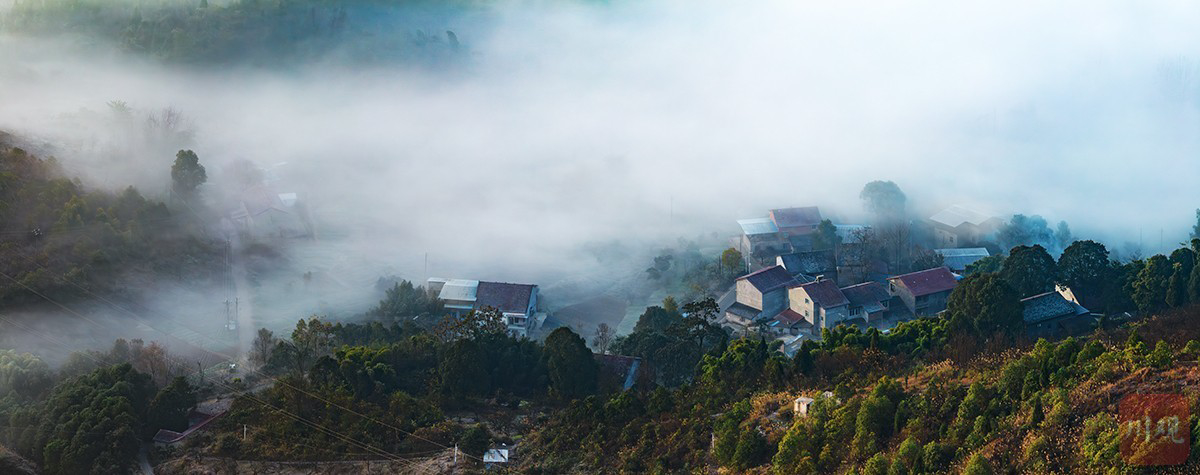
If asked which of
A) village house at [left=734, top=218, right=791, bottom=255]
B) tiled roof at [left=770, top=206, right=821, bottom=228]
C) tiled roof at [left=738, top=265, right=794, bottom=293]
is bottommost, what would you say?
tiled roof at [left=738, top=265, right=794, bottom=293]

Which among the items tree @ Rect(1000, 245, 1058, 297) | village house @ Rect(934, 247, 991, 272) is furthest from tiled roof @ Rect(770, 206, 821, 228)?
tree @ Rect(1000, 245, 1058, 297)

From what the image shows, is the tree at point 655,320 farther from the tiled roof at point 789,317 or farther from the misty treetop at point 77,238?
the misty treetop at point 77,238

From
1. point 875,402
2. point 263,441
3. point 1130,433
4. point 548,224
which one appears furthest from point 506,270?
point 1130,433

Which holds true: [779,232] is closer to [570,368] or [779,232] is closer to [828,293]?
[828,293]

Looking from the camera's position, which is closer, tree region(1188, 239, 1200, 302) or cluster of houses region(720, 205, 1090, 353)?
tree region(1188, 239, 1200, 302)

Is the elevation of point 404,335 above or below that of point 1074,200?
below

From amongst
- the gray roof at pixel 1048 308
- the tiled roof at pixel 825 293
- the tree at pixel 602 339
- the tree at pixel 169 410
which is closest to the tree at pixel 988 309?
the gray roof at pixel 1048 308

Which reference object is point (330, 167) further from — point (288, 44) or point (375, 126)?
point (288, 44)

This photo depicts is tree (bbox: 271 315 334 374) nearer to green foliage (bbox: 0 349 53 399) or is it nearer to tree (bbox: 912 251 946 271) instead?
green foliage (bbox: 0 349 53 399)
